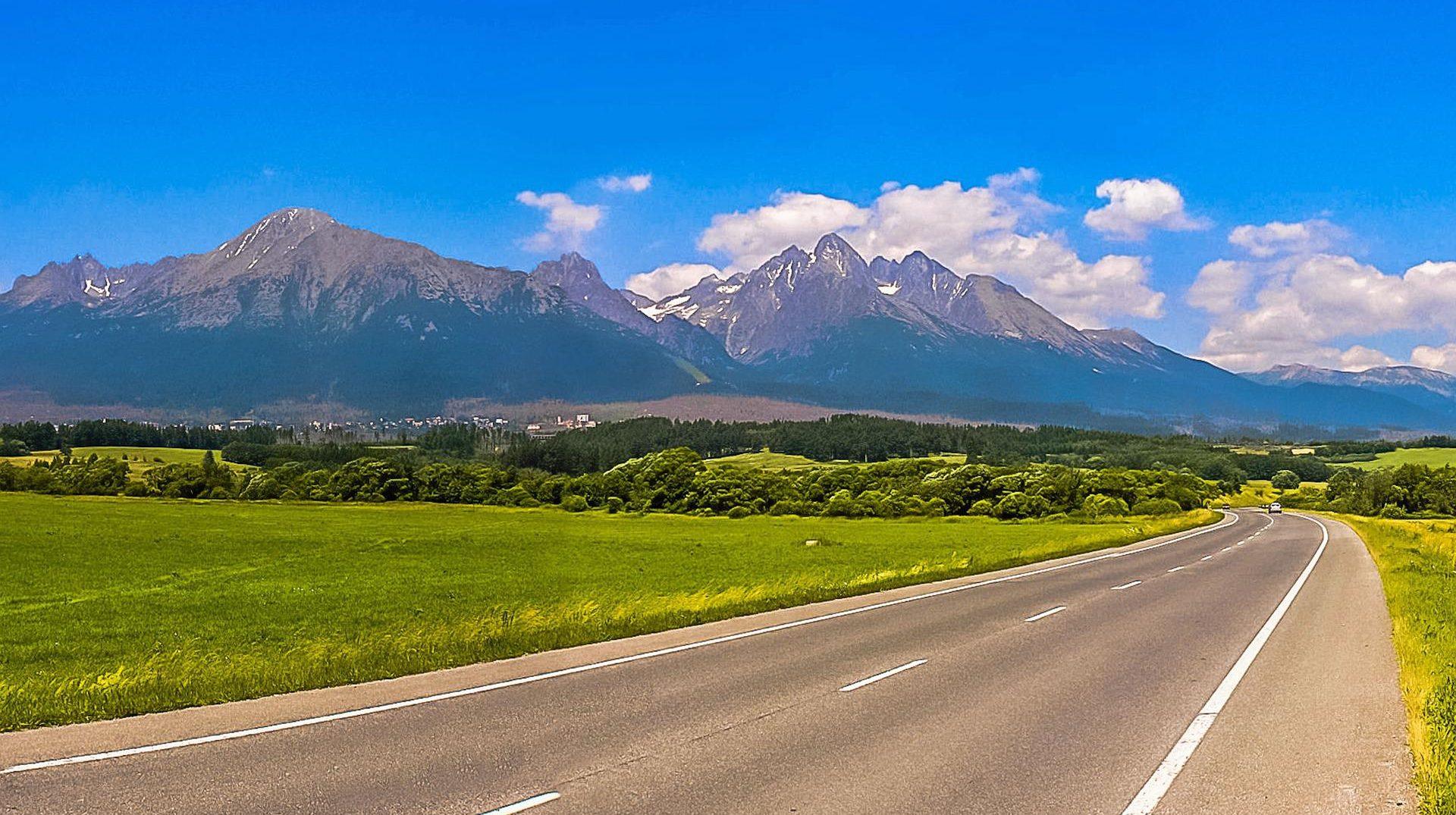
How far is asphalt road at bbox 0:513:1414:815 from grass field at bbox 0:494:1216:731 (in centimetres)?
168

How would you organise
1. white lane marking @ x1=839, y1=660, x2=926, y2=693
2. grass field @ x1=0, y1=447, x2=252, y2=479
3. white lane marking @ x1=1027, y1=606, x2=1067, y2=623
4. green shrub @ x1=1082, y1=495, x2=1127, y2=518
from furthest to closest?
grass field @ x1=0, y1=447, x2=252, y2=479, green shrub @ x1=1082, y1=495, x2=1127, y2=518, white lane marking @ x1=1027, y1=606, x2=1067, y2=623, white lane marking @ x1=839, y1=660, x2=926, y2=693

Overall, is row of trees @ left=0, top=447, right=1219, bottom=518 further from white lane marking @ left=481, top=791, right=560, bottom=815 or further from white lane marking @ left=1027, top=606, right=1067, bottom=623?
white lane marking @ left=481, top=791, right=560, bottom=815

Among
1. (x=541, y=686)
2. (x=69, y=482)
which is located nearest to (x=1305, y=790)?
(x=541, y=686)

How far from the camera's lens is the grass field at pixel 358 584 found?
53.4 feet

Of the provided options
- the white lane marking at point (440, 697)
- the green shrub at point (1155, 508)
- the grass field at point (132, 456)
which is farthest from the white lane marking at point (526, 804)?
the grass field at point (132, 456)

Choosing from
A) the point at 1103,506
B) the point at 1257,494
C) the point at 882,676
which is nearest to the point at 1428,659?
the point at 882,676

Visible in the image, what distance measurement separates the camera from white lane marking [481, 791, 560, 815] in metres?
8.66

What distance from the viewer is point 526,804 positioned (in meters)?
8.88

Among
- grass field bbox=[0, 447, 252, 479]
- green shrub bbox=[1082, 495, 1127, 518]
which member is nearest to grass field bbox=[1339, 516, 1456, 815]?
green shrub bbox=[1082, 495, 1127, 518]

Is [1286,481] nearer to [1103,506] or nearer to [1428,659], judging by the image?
[1103,506]

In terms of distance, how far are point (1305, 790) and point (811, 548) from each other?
47564mm

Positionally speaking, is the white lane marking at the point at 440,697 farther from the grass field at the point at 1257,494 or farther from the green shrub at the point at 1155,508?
the grass field at the point at 1257,494

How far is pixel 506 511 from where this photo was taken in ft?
337

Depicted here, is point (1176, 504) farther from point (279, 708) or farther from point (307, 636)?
point (279, 708)
